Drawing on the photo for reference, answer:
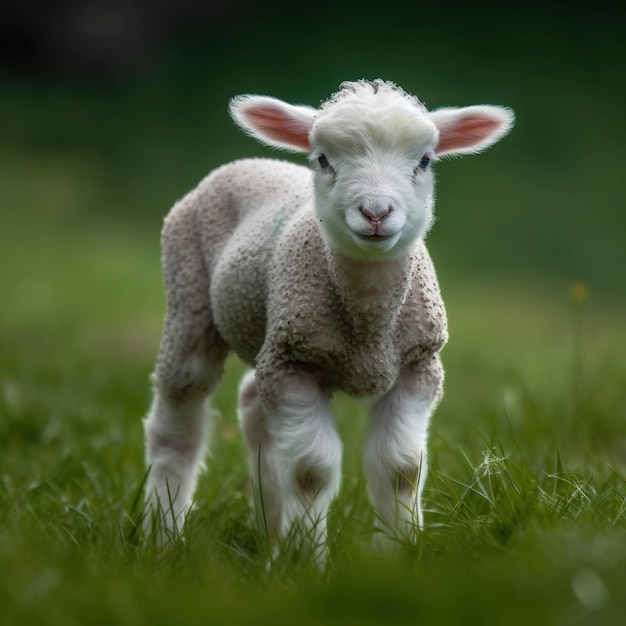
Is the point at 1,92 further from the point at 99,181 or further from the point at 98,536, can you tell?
the point at 98,536

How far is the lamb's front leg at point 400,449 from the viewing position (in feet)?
11.9

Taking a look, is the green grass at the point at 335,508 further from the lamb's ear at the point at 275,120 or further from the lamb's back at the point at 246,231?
the lamb's ear at the point at 275,120

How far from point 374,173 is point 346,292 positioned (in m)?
0.44

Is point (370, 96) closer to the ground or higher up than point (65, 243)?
higher up

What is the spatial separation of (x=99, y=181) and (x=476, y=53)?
526 centimetres

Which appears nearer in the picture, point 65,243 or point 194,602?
point 194,602

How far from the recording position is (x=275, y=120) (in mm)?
3746

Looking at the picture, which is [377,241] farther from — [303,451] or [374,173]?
[303,451]

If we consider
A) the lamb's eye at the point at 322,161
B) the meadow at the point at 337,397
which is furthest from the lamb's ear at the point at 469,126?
the meadow at the point at 337,397

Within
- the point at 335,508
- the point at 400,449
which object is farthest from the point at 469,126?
the point at 335,508

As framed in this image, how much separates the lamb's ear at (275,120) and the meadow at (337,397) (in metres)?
1.24

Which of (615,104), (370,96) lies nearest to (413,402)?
(370,96)

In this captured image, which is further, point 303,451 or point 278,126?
point 278,126

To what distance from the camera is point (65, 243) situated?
12.7 metres
